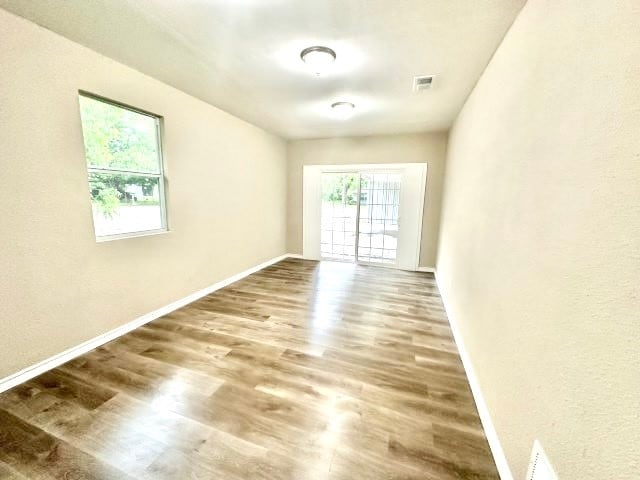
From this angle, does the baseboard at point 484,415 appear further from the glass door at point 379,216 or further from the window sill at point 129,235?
the window sill at point 129,235

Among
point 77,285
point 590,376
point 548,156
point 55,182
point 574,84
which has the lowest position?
point 77,285

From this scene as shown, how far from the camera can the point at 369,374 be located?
6.42ft

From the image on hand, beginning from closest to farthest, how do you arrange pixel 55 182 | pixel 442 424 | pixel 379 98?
pixel 442 424
pixel 55 182
pixel 379 98

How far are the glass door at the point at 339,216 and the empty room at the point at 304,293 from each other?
1.81 meters

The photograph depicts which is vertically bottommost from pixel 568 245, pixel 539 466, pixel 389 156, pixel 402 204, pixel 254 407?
pixel 254 407

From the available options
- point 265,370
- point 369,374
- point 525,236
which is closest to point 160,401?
point 265,370

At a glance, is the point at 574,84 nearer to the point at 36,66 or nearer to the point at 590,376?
the point at 590,376

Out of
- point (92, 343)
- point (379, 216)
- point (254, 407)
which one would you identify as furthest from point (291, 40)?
point (379, 216)

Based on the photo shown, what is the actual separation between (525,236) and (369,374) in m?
1.43

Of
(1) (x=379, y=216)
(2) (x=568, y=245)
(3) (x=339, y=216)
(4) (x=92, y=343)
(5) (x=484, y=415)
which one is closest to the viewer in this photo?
(2) (x=568, y=245)

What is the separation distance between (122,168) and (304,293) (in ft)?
8.13

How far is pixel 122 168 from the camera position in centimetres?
242

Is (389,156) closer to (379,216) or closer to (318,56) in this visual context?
(379,216)

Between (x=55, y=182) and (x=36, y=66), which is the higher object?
(x=36, y=66)
